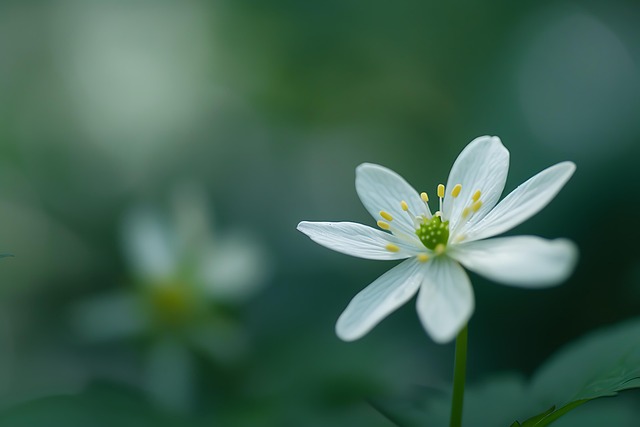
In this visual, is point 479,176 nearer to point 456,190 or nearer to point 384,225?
point 456,190

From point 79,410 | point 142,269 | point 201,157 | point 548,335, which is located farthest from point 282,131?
point 79,410

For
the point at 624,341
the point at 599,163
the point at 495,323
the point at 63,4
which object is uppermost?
the point at 63,4

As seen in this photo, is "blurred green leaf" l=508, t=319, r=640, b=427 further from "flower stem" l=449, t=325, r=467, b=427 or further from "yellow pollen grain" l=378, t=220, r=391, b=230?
"yellow pollen grain" l=378, t=220, r=391, b=230

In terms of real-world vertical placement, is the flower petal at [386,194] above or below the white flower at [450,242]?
above

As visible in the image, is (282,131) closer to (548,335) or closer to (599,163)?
(599,163)

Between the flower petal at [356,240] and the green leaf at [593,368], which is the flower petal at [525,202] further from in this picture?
the green leaf at [593,368]

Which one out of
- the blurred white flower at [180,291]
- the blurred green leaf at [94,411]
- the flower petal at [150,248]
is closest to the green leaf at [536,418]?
the blurred green leaf at [94,411]
